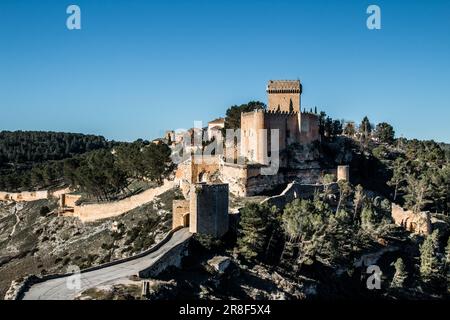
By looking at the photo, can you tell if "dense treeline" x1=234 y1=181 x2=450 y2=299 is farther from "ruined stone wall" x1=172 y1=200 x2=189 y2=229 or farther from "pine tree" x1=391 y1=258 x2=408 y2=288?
"ruined stone wall" x1=172 y1=200 x2=189 y2=229

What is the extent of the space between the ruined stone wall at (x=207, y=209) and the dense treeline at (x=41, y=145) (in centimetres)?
9731

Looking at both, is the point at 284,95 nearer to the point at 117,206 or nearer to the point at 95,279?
the point at 117,206

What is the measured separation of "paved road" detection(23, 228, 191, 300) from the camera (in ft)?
88.4

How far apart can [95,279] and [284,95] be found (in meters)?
36.4

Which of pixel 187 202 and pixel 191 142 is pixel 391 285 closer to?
pixel 187 202

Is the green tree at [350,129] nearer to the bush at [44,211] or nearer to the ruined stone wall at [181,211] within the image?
the bush at [44,211]

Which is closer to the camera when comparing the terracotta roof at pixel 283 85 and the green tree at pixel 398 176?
the terracotta roof at pixel 283 85

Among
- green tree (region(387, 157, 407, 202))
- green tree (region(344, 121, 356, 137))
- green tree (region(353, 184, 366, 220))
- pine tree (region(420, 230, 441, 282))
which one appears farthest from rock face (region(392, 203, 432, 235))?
green tree (region(344, 121, 356, 137))

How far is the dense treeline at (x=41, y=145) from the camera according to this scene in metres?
129

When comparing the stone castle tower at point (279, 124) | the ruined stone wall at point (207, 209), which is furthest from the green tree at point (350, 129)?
the ruined stone wall at point (207, 209)

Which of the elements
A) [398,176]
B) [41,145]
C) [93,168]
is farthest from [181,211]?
[41,145]

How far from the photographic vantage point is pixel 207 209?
36.8 meters

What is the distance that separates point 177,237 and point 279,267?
7.59m
